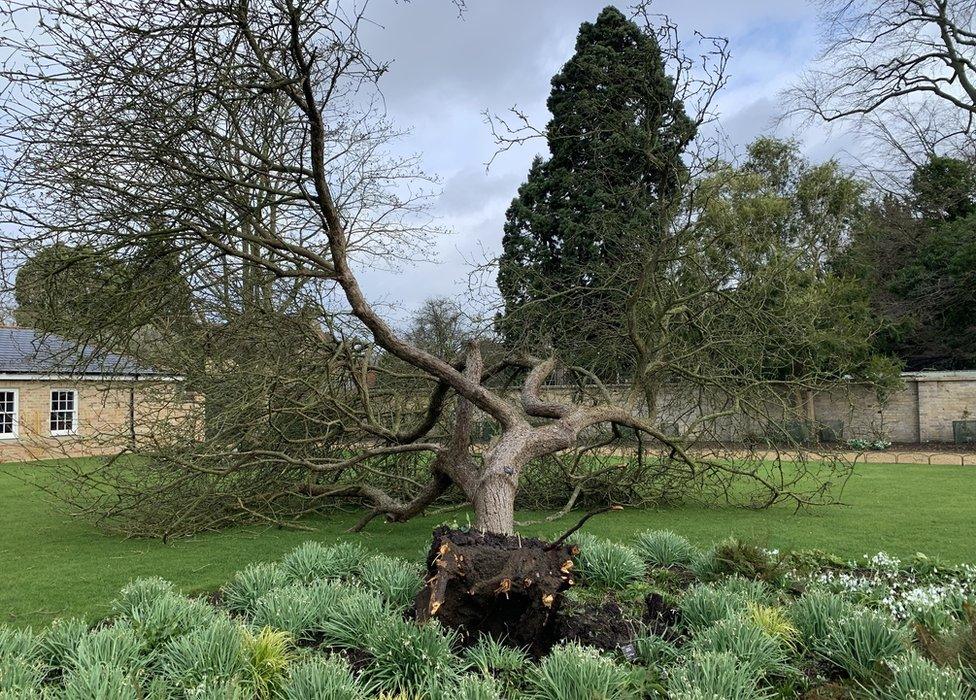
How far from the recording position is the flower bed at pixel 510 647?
297cm

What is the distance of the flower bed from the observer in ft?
9.76

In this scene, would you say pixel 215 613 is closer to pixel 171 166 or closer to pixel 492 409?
pixel 492 409

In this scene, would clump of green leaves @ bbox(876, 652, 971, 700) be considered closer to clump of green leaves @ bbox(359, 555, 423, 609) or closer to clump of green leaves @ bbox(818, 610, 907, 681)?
clump of green leaves @ bbox(818, 610, 907, 681)

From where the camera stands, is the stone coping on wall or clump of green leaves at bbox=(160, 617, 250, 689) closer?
clump of green leaves at bbox=(160, 617, 250, 689)

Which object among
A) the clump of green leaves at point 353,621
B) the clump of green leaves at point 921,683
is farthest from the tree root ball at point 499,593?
the clump of green leaves at point 921,683

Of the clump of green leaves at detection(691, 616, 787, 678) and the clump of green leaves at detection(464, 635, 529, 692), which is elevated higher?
the clump of green leaves at detection(691, 616, 787, 678)

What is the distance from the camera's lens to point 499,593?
374 centimetres

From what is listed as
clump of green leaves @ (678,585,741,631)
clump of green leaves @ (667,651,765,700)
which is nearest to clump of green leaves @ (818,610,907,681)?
clump of green leaves @ (678,585,741,631)

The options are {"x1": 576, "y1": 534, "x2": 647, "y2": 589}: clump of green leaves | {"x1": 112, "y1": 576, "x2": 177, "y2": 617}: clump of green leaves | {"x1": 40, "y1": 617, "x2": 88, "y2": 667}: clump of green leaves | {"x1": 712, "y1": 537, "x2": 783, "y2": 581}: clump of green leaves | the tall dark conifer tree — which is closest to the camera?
{"x1": 40, "y1": 617, "x2": 88, "y2": 667}: clump of green leaves

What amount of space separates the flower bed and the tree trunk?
63cm

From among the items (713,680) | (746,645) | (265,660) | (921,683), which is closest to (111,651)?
(265,660)

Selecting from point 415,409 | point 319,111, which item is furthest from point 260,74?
point 415,409

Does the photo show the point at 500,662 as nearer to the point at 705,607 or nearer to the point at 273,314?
the point at 705,607

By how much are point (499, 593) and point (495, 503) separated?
4.51ft
